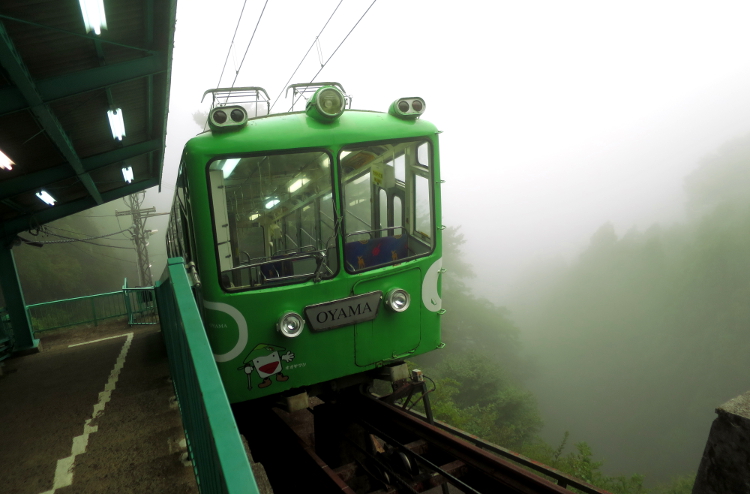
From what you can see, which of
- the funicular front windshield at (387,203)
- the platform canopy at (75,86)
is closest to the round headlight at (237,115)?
the funicular front windshield at (387,203)

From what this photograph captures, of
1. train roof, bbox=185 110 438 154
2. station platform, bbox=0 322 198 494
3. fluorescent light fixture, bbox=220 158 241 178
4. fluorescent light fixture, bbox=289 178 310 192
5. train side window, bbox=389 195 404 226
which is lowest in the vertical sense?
station platform, bbox=0 322 198 494

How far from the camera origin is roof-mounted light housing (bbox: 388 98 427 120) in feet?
13.6

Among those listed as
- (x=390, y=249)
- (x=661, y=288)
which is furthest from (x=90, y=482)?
(x=661, y=288)

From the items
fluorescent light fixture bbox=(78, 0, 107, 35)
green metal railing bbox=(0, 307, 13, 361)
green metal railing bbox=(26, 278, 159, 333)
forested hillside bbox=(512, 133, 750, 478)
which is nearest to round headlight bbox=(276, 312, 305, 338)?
fluorescent light fixture bbox=(78, 0, 107, 35)

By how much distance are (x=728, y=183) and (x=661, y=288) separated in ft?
79.5

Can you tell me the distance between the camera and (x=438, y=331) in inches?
177

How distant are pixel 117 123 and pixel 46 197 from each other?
115 inches

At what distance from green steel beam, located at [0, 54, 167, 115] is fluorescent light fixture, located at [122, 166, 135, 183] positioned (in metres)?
4.91

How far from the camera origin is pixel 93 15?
3.90 m

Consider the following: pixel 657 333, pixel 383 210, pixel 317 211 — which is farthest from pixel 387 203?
pixel 657 333

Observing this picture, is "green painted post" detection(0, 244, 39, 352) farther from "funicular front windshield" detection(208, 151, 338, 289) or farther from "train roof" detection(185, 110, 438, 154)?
"train roof" detection(185, 110, 438, 154)

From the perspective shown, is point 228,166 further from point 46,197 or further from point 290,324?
point 46,197

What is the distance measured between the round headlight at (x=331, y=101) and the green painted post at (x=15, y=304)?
7.88 metres

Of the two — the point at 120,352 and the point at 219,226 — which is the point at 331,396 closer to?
the point at 219,226
